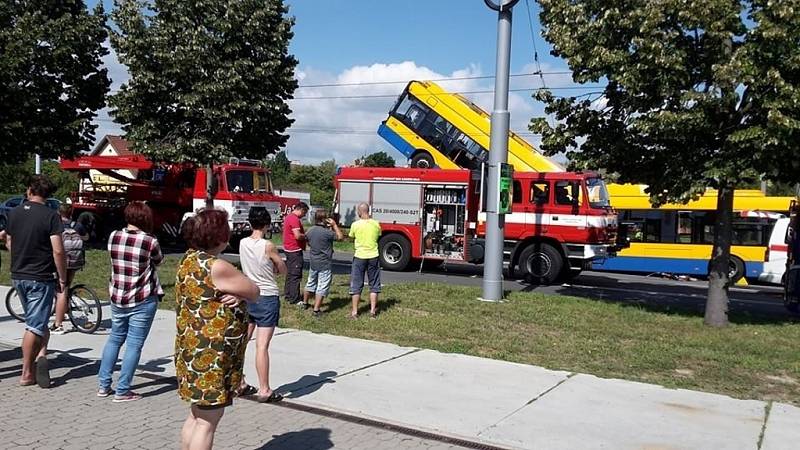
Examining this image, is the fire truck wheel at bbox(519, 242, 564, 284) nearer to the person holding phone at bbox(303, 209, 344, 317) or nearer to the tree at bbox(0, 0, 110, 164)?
the person holding phone at bbox(303, 209, 344, 317)

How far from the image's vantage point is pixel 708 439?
18.5 ft

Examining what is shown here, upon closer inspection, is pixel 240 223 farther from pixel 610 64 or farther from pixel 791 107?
pixel 791 107

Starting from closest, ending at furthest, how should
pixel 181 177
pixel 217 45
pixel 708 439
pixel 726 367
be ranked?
pixel 708 439 < pixel 726 367 < pixel 217 45 < pixel 181 177

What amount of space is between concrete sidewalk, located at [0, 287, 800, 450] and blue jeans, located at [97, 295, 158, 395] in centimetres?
104

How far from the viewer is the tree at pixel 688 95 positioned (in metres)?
9.37

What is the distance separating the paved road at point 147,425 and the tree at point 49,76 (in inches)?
569

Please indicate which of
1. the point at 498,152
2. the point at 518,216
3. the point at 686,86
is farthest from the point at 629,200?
the point at 686,86

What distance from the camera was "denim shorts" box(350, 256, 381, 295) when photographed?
34.1 feet

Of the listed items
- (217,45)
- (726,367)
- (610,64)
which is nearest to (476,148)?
(217,45)

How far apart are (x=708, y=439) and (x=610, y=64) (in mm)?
6321

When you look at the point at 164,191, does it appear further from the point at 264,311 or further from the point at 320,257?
the point at 264,311

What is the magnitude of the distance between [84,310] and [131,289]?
377cm

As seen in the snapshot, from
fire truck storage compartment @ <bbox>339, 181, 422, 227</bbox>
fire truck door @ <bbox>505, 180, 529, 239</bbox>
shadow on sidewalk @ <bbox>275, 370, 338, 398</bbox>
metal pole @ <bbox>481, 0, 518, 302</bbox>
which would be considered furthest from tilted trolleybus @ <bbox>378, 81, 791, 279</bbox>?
shadow on sidewalk @ <bbox>275, 370, 338, 398</bbox>

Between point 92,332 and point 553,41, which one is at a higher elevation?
point 553,41
